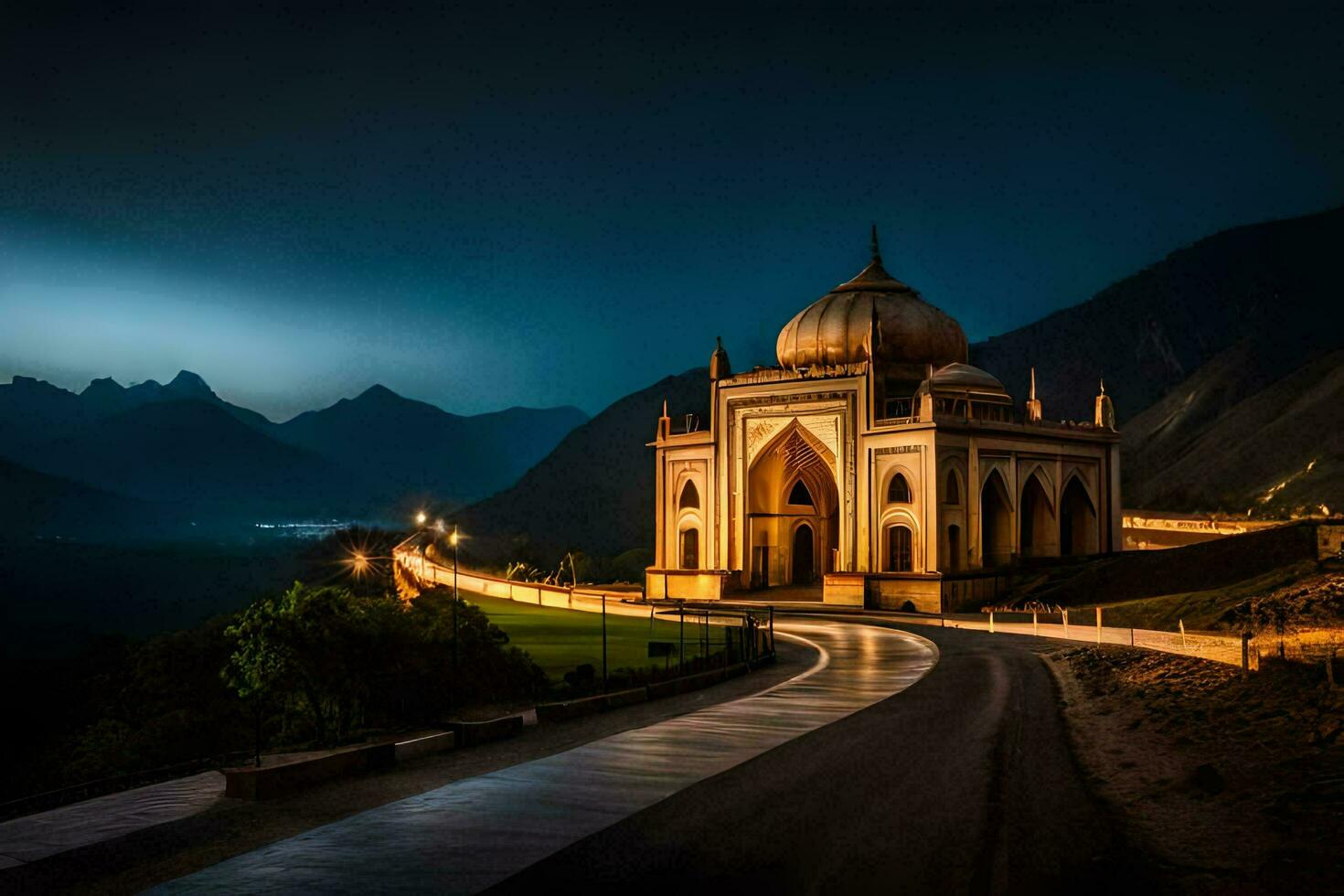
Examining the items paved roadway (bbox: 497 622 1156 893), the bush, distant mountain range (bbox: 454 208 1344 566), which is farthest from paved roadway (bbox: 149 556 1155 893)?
distant mountain range (bbox: 454 208 1344 566)

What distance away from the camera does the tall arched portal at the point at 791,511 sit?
215ft

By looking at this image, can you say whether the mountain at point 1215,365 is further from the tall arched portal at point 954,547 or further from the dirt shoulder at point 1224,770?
the dirt shoulder at point 1224,770

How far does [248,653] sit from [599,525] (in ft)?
531

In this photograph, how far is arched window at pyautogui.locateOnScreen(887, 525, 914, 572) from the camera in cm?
5834

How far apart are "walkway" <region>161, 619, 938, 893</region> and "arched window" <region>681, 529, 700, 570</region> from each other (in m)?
43.6

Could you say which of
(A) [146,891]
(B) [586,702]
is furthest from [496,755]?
(A) [146,891]

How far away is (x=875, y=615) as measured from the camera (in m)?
52.2

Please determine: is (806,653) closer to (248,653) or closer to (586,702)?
(586,702)

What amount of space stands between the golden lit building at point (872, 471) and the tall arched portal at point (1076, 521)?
3.2 inches

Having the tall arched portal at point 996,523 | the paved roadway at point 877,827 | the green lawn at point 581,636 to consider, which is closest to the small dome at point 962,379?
the tall arched portal at point 996,523

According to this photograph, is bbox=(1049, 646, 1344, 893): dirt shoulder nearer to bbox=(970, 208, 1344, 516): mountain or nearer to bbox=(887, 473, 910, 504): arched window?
bbox=(887, 473, 910, 504): arched window

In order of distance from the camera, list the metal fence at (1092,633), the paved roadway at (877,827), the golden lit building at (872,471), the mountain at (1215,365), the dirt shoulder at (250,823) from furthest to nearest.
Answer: the mountain at (1215,365) → the golden lit building at (872,471) → the metal fence at (1092,633) → the dirt shoulder at (250,823) → the paved roadway at (877,827)

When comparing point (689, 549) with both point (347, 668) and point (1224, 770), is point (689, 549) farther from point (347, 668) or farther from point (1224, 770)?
point (1224, 770)

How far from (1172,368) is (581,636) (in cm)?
15842
